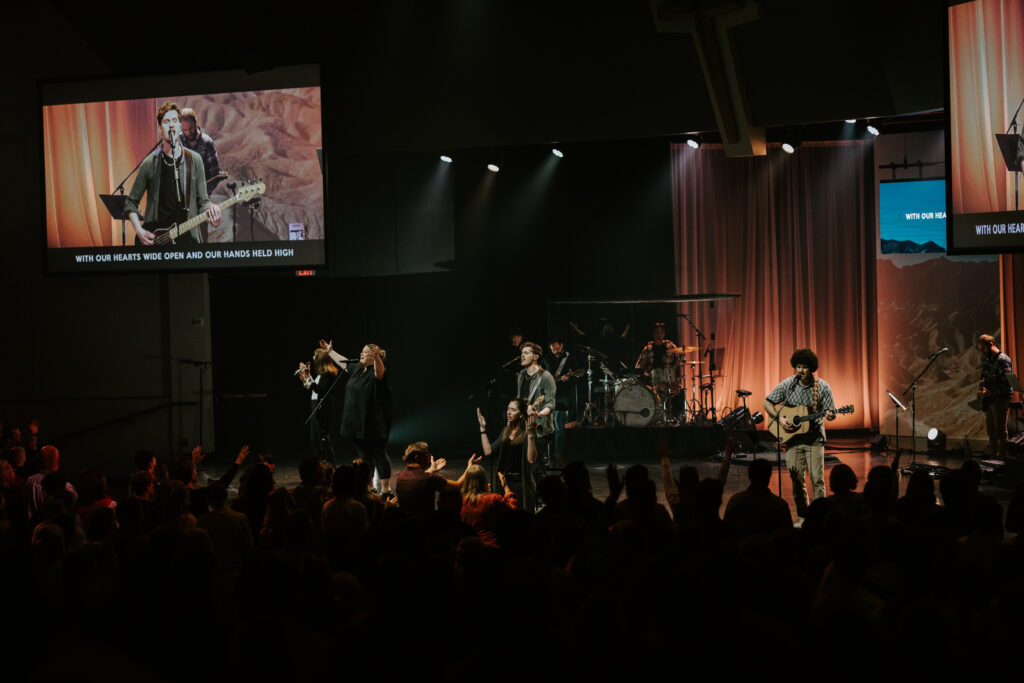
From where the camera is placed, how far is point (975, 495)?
192 inches

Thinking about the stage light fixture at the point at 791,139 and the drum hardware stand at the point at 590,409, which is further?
the drum hardware stand at the point at 590,409

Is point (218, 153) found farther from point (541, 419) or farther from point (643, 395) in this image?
point (643, 395)

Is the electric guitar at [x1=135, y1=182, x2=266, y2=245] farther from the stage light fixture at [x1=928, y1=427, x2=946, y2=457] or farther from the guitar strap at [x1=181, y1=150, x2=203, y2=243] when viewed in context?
the stage light fixture at [x1=928, y1=427, x2=946, y2=457]

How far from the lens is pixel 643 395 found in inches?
535

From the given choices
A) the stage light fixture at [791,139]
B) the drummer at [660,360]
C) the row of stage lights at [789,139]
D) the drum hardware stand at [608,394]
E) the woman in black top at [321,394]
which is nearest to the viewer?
the woman in black top at [321,394]

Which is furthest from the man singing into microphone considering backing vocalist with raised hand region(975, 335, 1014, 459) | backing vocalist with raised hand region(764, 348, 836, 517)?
backing vocalist with raised hand region(975, 335, 1014, 459)

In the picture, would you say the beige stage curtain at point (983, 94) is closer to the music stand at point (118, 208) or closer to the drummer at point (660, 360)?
the drummer at point (660, 360)

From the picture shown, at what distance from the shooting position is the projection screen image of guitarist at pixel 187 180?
9.55 m

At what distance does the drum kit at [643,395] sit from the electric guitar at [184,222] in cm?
636

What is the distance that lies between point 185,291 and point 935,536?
11389mm

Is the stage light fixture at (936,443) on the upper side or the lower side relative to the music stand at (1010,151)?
lower

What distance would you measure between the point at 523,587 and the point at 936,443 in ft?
38.8

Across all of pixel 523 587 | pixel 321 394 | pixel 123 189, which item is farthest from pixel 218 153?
pixel 523 587

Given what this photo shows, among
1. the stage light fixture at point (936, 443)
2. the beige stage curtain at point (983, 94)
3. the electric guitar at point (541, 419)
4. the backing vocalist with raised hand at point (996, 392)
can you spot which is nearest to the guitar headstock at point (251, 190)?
the electric guitar at point (541, 419)
